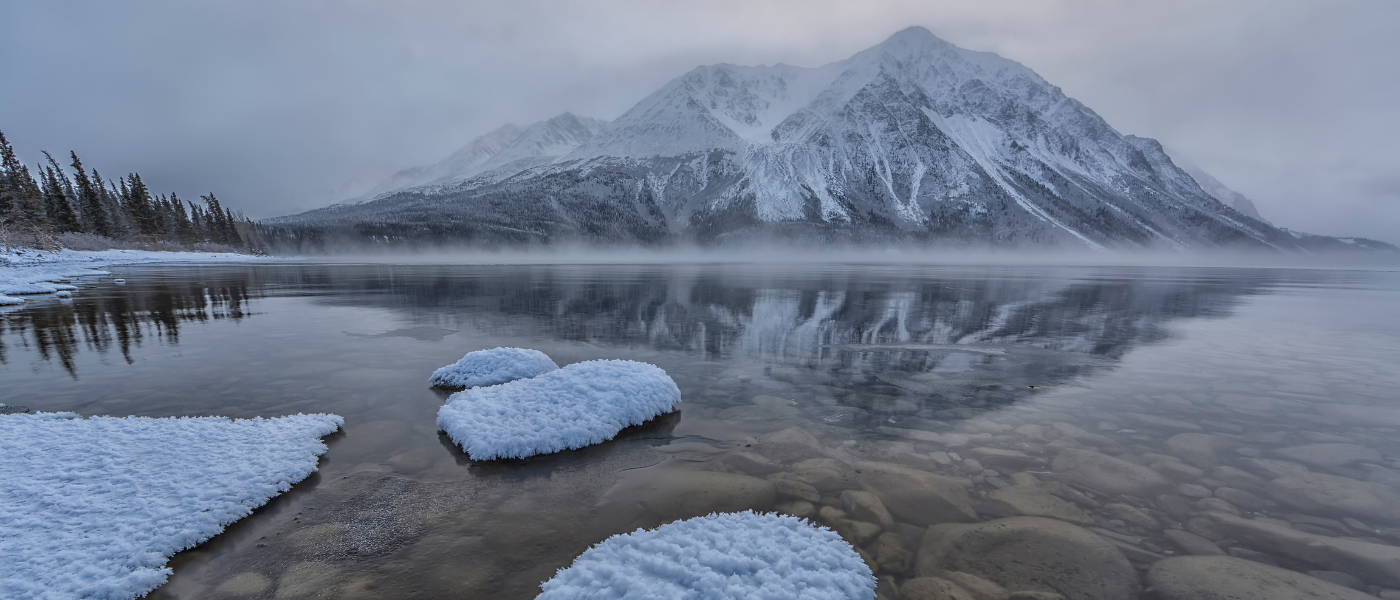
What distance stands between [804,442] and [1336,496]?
23.1 feet

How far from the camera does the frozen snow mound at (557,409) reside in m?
7.77

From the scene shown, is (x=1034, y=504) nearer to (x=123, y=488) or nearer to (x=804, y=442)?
(x=804, y=442)

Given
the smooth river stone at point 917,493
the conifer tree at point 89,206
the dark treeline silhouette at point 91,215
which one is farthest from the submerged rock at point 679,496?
the conifer tree at point 89,206

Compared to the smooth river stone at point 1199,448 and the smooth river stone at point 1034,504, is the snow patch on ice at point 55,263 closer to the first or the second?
the smooth river stone at point 1034,504

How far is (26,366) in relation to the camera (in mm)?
11836

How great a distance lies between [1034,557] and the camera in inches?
204

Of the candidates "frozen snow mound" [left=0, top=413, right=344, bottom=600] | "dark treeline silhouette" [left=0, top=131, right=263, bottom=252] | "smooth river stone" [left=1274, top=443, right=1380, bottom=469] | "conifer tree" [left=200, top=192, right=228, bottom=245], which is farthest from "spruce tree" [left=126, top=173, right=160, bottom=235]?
"smooth river stone" [left=1274, top=443, right=1380, bottom=469]

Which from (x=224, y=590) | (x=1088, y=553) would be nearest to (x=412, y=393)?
(x=224, y=590)

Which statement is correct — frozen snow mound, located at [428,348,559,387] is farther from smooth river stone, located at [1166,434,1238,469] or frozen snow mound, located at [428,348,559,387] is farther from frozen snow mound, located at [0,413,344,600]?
smooth river stone, located at [1166,434,1238,469]

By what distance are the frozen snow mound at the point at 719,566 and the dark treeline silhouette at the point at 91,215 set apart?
86.3m

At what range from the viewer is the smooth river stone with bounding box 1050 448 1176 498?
6.70 meters

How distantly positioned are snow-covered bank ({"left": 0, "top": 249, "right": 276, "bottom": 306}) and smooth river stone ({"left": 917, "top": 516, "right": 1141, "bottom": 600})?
1542 inches

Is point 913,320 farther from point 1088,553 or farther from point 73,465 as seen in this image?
point 73,465

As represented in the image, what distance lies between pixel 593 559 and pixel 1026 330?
21.5 metres
